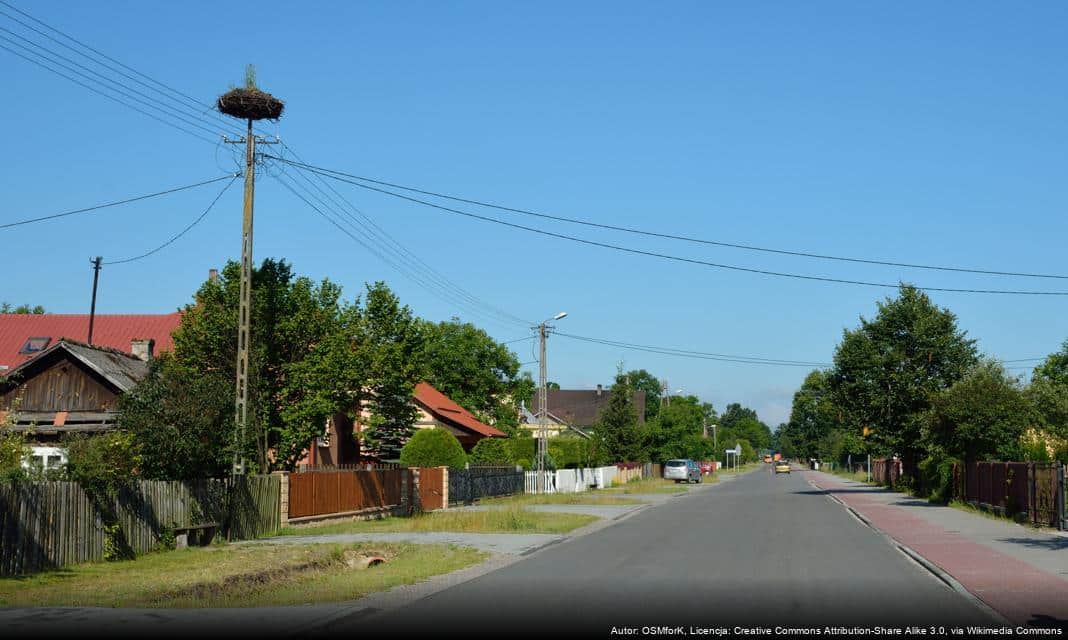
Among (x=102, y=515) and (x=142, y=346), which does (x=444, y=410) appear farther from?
(x=102, y=515)

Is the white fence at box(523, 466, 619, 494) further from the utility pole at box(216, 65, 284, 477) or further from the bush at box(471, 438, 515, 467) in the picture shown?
the utility pole at box(216, 65, 284, 477)

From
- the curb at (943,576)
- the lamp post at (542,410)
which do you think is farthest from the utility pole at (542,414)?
the curb at (943,576)

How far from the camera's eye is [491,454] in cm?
5150

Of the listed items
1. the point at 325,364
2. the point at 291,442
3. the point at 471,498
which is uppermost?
the point at 325,364

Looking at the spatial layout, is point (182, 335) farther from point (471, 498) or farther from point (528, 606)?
point (528, 606)

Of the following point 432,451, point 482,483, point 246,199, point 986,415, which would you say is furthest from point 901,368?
point 246,199

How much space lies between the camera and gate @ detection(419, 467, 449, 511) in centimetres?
3788

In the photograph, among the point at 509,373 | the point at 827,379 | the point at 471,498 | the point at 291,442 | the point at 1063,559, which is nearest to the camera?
the point at 1063,559

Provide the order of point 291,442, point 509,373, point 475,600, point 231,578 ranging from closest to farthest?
point 475,600 → point 231,578 → point 291,442 → point 509,373

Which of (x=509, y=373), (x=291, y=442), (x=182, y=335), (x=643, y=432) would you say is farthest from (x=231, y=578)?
(x=509, y=373)

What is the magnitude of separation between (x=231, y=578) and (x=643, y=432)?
207 ft

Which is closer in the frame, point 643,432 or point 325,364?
point 325,364

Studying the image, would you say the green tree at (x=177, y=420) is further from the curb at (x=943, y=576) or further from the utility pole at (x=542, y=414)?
the utility pole at (x=542, y=414)

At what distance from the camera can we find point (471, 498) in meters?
43.1
